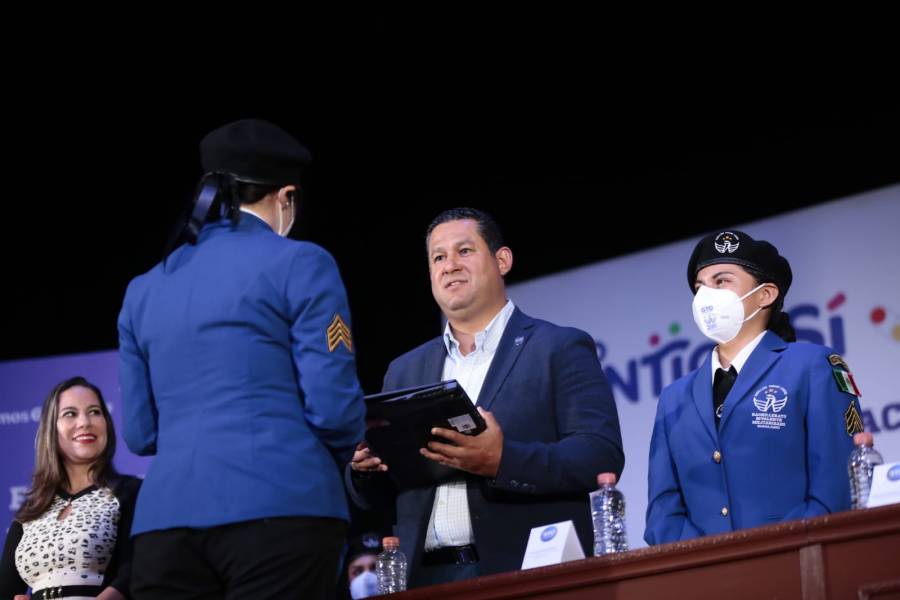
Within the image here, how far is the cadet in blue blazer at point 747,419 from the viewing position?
9.73 feet

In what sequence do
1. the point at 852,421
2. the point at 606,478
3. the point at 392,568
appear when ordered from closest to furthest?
the point at 606,478 → the point at 852,421 → the point at 392,568

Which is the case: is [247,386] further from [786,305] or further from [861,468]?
[786,305]

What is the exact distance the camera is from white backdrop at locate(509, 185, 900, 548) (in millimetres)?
5238

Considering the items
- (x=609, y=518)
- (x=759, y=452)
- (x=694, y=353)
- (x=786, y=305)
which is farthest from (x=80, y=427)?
(x=786, y=305)

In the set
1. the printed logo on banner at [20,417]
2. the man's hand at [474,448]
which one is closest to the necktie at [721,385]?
the man's hand at [474,448]

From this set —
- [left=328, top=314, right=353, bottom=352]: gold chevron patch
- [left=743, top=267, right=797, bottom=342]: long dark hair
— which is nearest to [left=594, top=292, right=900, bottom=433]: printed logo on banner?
[left=743, top=267, right=797, bottom=342]: long dark hair

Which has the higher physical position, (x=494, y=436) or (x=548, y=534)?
(x=494, y=436)

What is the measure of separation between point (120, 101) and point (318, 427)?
5.11 meters

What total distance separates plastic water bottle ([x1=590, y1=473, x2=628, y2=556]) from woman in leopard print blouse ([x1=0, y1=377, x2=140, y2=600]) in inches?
47.3

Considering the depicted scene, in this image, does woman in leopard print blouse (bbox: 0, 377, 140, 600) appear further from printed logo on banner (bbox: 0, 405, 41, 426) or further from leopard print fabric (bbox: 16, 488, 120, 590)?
printed logo on banner (bbox: 0, 405, 41, 426)

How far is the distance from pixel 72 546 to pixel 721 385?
1729mm

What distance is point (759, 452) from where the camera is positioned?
3.03 meters

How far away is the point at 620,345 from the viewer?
6.07 metres

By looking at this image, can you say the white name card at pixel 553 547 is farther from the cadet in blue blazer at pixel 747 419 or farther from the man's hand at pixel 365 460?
the man's hand at pixel 365 460
